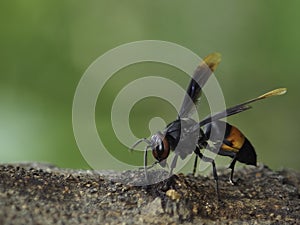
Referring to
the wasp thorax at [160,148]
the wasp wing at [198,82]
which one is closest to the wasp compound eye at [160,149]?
the wasp thorax at [160,148]

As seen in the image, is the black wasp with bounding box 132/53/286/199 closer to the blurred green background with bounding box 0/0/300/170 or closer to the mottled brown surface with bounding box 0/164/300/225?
the mottled brown surface with bounding box 0/164/300/225

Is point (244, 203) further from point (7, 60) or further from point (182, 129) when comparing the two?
point (7, 60)

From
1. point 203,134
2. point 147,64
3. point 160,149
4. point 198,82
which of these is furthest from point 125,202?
point 147,64

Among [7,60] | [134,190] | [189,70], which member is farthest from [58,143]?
[134,190]

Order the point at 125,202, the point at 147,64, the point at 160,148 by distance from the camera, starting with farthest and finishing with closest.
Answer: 1. the point at 147,64
2. the point at 160,148
3. the point at 125,202

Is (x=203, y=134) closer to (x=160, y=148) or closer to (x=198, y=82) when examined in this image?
(x=198, y=82)

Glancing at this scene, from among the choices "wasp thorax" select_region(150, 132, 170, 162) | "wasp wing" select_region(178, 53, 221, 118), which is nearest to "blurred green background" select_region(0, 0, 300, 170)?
"wasp wing" select_region(178, 53, 221, 118)

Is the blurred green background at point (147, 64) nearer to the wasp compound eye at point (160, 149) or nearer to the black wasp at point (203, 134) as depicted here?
the black wasp at point (203, 134)
